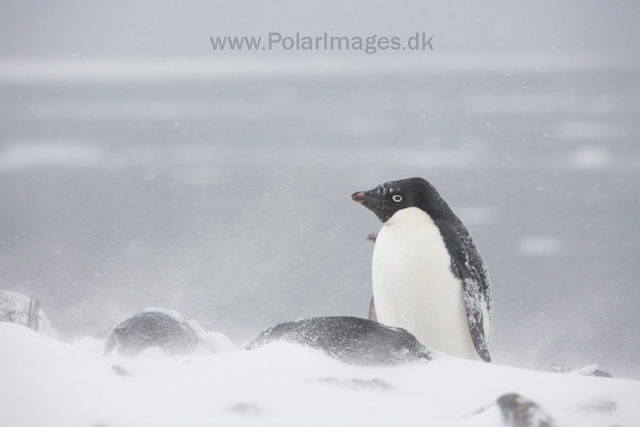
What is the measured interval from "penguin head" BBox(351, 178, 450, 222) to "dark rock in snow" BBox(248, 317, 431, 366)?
607mm

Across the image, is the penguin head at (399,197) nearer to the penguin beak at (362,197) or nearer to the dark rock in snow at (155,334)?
the penguin beak at (362,197)

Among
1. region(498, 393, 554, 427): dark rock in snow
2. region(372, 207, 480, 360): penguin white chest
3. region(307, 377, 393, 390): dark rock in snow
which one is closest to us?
region(498, 393, 554, 427): dark rock in snow

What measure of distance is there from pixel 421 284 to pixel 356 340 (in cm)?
64

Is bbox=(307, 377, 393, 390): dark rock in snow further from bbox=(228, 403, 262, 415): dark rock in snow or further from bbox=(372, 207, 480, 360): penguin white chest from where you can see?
bbox=(372, 207, 480, 360): penguin white chest

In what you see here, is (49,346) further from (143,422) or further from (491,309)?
(491,309)

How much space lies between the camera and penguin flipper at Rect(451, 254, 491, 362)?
164 centimetres

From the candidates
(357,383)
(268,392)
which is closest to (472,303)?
(357,383)

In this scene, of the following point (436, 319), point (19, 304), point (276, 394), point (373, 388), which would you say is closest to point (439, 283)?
point (436, 319)

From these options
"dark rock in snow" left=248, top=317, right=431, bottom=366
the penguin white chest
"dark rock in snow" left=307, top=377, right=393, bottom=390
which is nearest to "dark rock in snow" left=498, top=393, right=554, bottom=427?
"dark rock in snow" left=307, top=377, right=393, bottom=390

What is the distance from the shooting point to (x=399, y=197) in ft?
5.48

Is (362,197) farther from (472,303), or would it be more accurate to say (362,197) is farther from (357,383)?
(357,383)

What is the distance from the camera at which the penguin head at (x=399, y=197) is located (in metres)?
1.67

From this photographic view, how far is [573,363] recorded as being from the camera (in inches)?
105

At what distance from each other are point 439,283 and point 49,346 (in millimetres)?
1070
